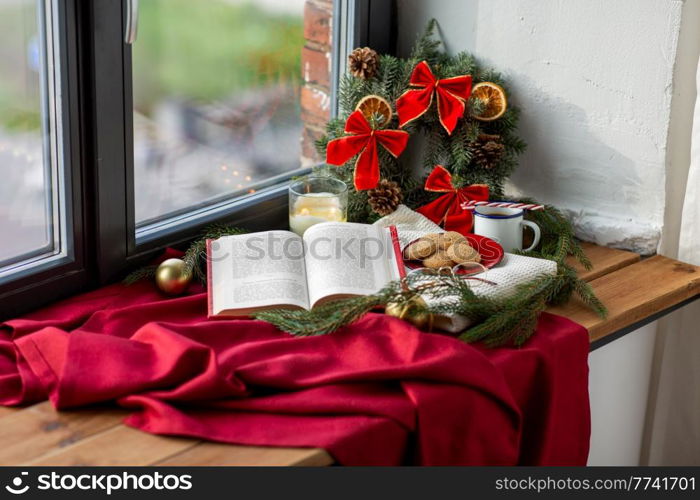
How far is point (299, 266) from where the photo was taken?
4.70 ft

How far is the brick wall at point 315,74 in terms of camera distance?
1735mm

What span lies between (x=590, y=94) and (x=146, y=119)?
2.50 feet

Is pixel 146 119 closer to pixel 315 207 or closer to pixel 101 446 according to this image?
pixel 315 207

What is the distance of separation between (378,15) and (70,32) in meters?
0.68

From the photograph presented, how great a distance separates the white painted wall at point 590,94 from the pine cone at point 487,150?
11 centimetres

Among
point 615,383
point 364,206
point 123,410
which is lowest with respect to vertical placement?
point 615,383

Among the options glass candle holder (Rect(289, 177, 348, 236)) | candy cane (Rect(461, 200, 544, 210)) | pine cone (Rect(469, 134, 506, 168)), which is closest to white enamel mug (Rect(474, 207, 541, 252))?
candy cane (Rect(461, 200, 544, 210))

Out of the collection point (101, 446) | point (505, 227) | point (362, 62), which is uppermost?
point (362, 62)

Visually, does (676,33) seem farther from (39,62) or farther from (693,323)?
(39,62)

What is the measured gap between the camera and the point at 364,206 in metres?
1.67

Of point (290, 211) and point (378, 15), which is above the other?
point (378, 15)

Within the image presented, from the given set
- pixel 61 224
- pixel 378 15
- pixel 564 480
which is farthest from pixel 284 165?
pixel 564 480

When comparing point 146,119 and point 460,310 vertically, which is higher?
point 146,119

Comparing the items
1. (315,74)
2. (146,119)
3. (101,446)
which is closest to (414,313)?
(101,446)
